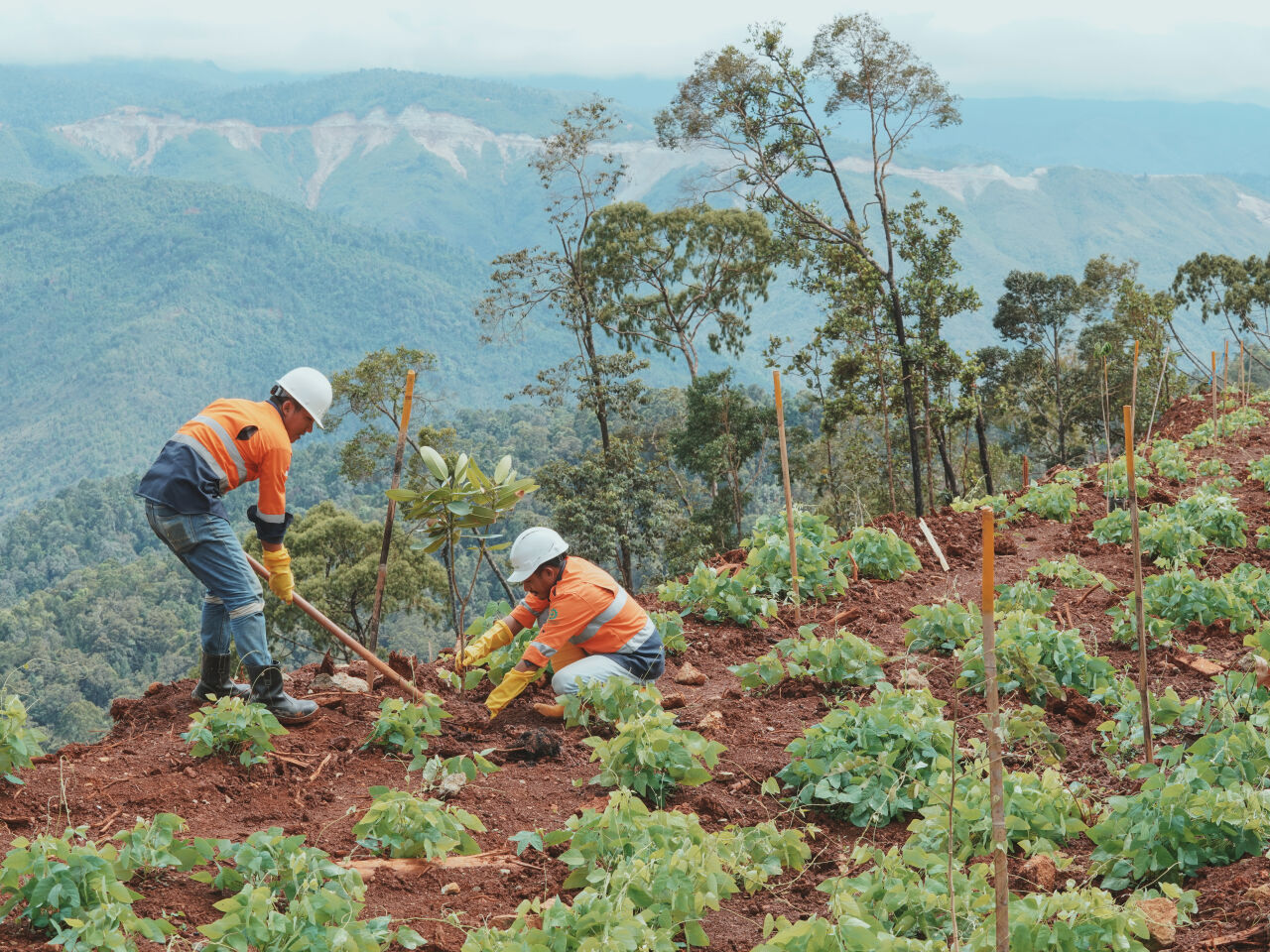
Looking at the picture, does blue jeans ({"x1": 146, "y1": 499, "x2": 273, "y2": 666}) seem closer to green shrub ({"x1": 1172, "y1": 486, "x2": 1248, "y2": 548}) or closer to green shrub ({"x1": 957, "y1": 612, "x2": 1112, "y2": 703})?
green shrub ({"x1": 957, "y1": 612, "x2": 1112, "y2": 703})

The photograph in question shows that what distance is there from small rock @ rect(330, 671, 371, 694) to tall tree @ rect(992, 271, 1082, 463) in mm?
29968

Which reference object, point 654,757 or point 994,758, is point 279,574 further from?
point 994,758

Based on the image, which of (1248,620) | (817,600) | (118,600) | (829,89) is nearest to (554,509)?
(829,89)

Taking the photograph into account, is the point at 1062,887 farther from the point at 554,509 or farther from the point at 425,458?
the point at 554,509

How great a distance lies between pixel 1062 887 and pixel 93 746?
4.07m

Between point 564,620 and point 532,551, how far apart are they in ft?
1.23

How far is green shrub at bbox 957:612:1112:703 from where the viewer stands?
16.7 feet

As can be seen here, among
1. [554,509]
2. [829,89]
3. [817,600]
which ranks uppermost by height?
[829,89]

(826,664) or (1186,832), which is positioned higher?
(1186,832)

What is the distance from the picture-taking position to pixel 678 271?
95.9 ft

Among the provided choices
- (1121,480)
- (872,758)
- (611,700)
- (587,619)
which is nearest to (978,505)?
(1121,480)

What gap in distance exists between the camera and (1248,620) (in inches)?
237

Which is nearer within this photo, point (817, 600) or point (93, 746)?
point (93, 746)

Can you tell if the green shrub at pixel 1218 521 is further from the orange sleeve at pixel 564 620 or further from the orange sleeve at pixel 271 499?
the orange sleeve at pixel 271 499
